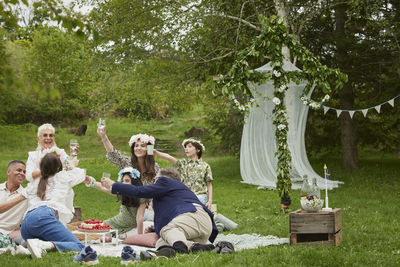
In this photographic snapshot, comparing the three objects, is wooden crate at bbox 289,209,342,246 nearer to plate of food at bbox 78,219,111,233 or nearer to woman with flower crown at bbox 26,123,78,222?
plate of food at bbox 78,219,111,233

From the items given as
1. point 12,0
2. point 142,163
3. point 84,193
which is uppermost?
point 12,0

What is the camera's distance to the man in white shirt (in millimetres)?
5828

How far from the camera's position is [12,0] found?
3.68m

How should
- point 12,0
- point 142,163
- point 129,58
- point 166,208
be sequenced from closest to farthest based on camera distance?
point 12,0 → point 166,208 → point 142,163 → point 129,58

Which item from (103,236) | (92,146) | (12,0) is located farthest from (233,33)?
(92,146)

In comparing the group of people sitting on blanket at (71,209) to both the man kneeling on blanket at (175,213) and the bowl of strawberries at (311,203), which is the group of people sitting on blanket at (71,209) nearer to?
the man kneeling on blanket at (175,213)

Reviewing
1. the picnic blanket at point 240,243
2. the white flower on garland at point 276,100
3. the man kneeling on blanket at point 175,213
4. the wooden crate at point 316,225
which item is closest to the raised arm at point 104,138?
the man kneeling on blanket at point 175,213

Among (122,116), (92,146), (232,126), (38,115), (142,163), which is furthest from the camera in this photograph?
(38,115)

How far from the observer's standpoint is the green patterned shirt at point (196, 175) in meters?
6.99

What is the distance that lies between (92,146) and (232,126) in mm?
11169

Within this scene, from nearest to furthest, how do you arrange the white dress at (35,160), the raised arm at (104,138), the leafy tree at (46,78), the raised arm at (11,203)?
the raised arm at (11,203) → the white dress at (35,160) → the raised arm at (104,138) → the leafy tree at (46,78)

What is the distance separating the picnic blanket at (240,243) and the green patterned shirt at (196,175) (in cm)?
71

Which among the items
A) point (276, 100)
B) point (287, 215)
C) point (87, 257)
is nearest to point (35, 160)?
point (87, 257)

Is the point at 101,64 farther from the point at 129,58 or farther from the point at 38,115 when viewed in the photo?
the point at 38,115
